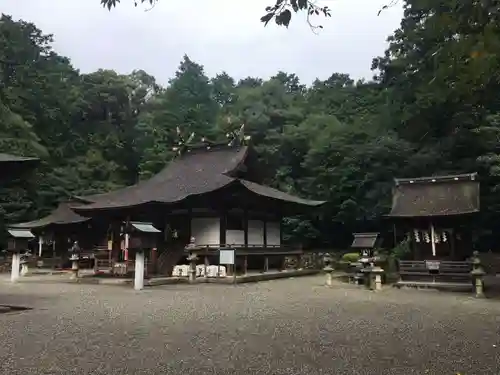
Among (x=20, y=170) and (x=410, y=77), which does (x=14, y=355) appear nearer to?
(x=20, y=170)

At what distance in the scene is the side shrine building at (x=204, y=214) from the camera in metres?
19.1

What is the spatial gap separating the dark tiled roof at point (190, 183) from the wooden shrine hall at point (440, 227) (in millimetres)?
6614

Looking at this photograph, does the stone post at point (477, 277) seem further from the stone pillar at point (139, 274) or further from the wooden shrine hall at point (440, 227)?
the stone pillar at point (139, 274)

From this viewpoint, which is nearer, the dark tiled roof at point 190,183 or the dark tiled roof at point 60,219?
the dark tiled roof at point 190,183

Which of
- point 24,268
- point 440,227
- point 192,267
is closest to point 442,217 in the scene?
point 440,227

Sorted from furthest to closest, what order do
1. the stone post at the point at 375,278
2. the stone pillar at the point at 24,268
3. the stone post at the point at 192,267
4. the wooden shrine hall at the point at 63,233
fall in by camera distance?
1. the wooden shrine hall at the point at 63,233
2. the stone pillar at the point at 24,268
3. the stone post at the point at 192,267
4. the stone post at the point at 375,278

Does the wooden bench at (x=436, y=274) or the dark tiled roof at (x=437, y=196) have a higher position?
the dark tiled roof at (x=437, y=196)

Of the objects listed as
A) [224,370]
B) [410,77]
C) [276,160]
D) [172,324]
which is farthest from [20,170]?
[276,160]

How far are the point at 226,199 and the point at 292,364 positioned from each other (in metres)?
15.0

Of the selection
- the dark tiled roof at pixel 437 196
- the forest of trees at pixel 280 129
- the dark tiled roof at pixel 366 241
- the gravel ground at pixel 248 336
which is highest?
the forest of trees at pixel 280 129

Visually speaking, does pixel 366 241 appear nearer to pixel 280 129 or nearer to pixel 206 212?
pixel 206 212

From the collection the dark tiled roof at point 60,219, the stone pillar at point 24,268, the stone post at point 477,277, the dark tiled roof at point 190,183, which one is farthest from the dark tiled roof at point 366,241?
the stone pillar at point 24,268

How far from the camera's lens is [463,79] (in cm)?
604

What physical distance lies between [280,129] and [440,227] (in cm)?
2582
